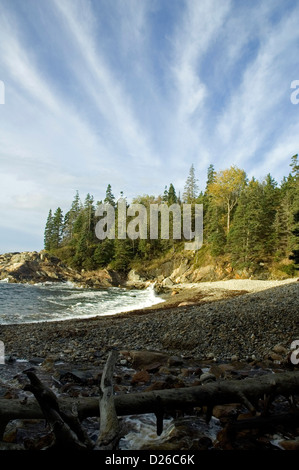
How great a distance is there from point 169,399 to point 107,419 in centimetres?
72

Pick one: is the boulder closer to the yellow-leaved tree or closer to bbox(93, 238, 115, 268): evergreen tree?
the yellow-leaved tree

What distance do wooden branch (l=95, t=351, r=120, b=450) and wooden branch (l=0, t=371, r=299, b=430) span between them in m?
0.14

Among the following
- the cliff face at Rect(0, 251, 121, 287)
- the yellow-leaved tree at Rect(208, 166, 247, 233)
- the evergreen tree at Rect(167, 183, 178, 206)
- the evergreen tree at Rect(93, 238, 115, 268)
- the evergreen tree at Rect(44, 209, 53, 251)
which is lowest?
the cliff face at Rect(0, 251, 121, 287)

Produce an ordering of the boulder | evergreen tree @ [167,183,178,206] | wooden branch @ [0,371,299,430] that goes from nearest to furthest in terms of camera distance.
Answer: wooden branch @ [0,371,299,430], the boulder, evergreen tree @ [167,183,178,206]

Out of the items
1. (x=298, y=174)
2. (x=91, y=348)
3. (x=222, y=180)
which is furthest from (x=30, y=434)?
(x=222, y=180)

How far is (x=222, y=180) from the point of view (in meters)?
54.8

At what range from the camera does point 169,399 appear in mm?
2863

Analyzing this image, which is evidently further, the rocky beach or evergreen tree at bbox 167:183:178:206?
evergreen tree at bbox 167:183:178:206

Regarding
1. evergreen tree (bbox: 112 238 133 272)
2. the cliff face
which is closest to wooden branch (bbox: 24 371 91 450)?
the cliff face

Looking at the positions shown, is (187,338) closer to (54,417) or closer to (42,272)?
(54,417)

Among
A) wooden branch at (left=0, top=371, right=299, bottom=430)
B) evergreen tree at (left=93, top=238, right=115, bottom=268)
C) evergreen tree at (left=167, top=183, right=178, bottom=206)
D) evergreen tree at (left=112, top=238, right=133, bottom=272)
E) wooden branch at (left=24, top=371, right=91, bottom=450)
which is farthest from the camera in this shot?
evergreen tree at (left=167, top=183, right=178, bottom=206)

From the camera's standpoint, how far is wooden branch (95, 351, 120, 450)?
90.2 inches

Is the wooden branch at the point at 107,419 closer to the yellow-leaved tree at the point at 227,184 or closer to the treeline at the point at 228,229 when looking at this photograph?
the treeline at the point at 228,229

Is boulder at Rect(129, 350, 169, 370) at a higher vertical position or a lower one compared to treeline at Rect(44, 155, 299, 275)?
lower
